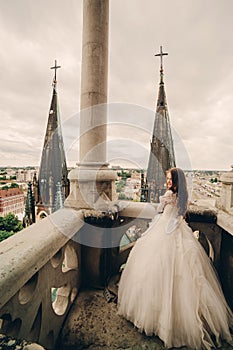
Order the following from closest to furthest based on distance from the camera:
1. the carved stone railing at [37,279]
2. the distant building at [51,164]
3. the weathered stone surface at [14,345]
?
the weathered stone surface at [14,345] < the carved stone railing at [37,279] < the distant building at [51,164]

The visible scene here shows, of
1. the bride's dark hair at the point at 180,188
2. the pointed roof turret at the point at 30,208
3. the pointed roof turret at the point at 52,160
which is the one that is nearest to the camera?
the bride's dark hair at the point at 180,188

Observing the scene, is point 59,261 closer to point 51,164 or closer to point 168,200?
point 168,200

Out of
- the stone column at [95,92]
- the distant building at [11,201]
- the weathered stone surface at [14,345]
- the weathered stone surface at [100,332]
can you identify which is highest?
the stone column at [95,92]

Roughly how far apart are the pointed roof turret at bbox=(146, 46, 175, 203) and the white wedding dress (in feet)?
61.3

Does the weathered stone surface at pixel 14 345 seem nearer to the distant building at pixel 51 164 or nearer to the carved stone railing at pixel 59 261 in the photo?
the carved stone railing at pixel 59 261

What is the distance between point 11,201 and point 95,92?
4996cm

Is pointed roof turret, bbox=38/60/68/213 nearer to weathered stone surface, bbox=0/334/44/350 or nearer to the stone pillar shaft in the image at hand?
the stone pillar shaft

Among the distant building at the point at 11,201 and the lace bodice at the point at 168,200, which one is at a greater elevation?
the lace bodice at the point at 168,200

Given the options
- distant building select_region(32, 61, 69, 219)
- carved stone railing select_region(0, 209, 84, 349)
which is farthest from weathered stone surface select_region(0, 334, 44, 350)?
distant building select_region(32, 61, 69, 219)

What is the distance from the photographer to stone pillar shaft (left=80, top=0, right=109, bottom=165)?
2.73m

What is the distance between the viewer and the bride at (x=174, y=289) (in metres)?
1.69

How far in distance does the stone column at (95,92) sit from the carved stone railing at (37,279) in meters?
0.71

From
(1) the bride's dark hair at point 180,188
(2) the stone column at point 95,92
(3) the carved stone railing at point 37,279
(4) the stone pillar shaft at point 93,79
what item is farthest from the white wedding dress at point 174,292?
(4) the stone pillar shaft at point 93,79

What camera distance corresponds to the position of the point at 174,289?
1798mm
